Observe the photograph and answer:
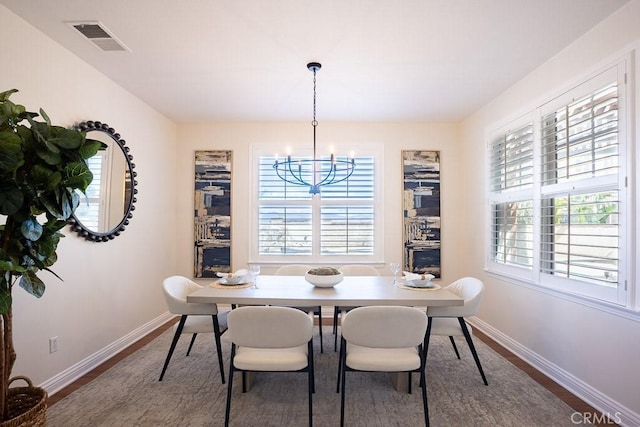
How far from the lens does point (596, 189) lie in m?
2.25

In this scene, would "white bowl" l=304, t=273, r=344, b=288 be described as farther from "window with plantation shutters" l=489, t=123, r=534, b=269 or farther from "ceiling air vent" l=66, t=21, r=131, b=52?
"ceiling air vent" l=66, t=21, r=131, b=52

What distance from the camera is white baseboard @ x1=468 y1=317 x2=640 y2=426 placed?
2.01 m

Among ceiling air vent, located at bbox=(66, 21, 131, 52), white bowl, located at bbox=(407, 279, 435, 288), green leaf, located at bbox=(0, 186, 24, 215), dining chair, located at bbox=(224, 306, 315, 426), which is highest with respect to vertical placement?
ceiling air vent, located at bbox=(66, 21, 131, 52)

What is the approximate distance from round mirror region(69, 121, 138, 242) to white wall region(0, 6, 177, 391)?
0.36 ft

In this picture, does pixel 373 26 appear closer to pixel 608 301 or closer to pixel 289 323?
pixel 289 323

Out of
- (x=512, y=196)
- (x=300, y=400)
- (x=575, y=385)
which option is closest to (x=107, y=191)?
(x=300, y=400)

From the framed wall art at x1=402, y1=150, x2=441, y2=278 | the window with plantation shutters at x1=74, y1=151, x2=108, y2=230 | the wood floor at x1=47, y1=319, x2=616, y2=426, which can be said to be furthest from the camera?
the framed wall art at x1=402, y1=150, x2=441, y2=278

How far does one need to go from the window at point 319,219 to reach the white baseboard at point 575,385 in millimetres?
1816

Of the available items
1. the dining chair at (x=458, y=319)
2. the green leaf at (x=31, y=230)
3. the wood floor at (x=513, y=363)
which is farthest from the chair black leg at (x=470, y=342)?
the green leaf at (x=31, y=230)

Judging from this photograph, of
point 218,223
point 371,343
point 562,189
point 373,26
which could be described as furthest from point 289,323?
point 218,223

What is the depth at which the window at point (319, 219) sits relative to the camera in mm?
4367

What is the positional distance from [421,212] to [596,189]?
214cm

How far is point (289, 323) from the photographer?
1836 millimetres

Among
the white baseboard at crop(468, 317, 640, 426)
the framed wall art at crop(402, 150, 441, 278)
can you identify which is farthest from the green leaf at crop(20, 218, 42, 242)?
the framed wall art at crop(402, 150, 441, 278)
